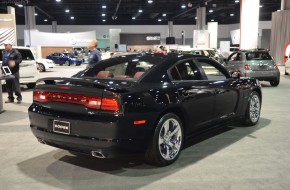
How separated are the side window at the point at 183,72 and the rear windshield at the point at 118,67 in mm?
432

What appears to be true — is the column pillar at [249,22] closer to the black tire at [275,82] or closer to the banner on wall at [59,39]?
the black tire at [275,82]

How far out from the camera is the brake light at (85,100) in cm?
377

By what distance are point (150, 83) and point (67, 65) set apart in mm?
27210

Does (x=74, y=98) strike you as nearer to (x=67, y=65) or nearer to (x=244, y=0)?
(x=244, y=0)

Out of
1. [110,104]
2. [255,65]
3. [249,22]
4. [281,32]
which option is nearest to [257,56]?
[255,65]

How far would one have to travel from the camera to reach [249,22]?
723 inches

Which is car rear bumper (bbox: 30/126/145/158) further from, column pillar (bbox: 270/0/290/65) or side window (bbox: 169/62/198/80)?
column pillar (bbox: 270/0/290/65)

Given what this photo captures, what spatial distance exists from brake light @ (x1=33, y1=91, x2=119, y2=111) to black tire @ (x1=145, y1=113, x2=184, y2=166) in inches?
27.3

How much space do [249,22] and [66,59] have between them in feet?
56.3

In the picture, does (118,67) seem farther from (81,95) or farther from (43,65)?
(43,65)

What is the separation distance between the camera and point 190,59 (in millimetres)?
5035

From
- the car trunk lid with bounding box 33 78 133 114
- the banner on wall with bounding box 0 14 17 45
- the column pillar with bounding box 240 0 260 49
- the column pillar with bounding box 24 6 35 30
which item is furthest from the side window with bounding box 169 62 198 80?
the column pillar with bounding box 24 6 35 30

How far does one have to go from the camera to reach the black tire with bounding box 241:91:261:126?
6.29 metres

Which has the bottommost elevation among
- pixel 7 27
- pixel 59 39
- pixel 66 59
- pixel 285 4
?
pixel 66 59
